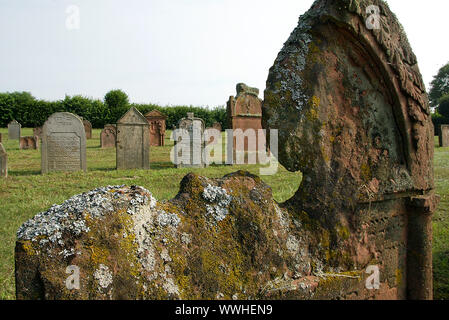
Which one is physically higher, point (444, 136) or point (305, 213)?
point (444, 136)

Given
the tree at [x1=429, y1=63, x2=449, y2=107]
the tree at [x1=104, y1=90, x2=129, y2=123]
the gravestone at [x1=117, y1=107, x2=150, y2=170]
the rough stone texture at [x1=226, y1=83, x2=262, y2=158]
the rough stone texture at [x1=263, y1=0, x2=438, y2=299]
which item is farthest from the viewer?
the tree at [x1=429, y1=63, x2=449, y2=107]

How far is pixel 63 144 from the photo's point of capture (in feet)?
38.0

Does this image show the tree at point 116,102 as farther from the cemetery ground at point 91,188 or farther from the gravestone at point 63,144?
the gravestone at point 63,144

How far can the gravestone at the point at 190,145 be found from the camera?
1316 cm

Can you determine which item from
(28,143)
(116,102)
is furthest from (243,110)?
(116,102)

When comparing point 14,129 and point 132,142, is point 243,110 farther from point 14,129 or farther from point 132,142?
point 14,129

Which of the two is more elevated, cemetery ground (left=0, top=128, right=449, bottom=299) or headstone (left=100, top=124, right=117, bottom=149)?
headstone (left=100, top=124, right=117, bottom=149)

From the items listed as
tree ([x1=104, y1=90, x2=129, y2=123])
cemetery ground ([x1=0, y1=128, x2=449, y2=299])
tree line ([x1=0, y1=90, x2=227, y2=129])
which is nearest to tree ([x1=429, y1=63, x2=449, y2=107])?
tree line ([x1=0, y1=90, x2=227, y2=129])

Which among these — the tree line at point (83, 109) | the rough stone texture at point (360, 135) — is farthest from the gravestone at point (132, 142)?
the tree line at point (83, 109)

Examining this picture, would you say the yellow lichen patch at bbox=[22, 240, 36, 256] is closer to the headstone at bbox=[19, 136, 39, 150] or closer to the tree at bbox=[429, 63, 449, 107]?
the headstone at bbox=[19, 136, 39, 150]

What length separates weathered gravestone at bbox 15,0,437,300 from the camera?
1.69m

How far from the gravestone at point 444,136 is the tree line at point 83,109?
24047mm

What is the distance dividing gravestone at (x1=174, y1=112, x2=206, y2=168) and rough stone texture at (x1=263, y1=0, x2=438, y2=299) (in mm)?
10757

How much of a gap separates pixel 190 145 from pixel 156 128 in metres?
9.40
